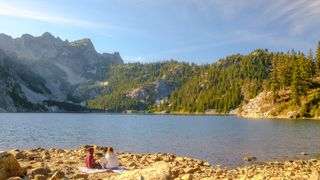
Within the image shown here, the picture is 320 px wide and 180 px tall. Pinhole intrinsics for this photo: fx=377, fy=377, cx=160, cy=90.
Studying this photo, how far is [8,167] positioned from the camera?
79.9ft

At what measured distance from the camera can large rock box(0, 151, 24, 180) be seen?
2389 centimetres

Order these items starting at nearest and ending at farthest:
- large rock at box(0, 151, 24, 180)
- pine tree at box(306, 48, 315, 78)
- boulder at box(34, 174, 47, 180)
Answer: large rock at box(0, 151, 24, 180), boulder at box(34, 174, 47, 180), pine tree at box(306, 48, 315, 78)

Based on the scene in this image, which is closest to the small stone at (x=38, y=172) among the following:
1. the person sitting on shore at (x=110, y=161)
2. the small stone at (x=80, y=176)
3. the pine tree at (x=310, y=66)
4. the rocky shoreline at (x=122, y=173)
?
the rocky shoreline at (x=122, y=173)

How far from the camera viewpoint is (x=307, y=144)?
209 ft

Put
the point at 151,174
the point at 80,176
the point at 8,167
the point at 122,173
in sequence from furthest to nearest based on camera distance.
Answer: the point at 80,176 < the point at 8,167 < the point at 122,173 < the point at 151,174

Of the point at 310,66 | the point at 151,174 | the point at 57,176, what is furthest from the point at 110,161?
the point at 310,66

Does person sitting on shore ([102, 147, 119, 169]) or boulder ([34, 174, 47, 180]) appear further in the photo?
person sitting on shore ([102, 147, 119, 169])

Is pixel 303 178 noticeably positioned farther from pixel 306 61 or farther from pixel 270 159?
pixel 306 61

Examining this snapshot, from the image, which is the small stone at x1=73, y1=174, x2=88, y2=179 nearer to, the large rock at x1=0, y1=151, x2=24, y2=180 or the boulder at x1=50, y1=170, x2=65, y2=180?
the boulder at x1=50, y1=170, x2=65, y2=180

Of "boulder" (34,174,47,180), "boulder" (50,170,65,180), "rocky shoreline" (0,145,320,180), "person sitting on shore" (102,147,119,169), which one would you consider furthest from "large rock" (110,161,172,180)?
"person sitting on shore" (102,147,119,169)

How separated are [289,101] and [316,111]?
26940 millimetres

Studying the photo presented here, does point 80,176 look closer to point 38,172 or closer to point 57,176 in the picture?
point 57,176

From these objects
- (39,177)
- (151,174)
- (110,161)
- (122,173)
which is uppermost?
(151,174)

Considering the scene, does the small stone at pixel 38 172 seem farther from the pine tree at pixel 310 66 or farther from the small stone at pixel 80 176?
the pine tree at pixel 310 66
